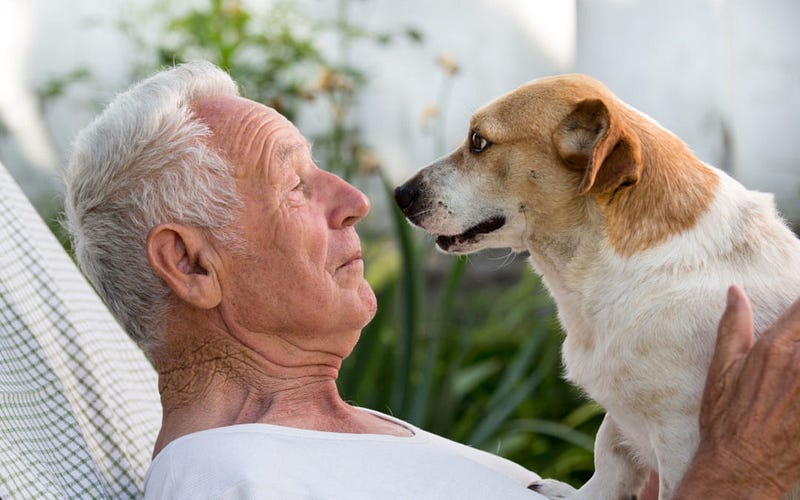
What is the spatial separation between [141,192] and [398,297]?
5.82ft

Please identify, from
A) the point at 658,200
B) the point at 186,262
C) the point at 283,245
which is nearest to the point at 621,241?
the point at 658,200

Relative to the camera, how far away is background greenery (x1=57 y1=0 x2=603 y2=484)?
2.89 m

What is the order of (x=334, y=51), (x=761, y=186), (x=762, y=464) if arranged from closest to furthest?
(x=762, y=464), (x=761, y=186), (x=334, y=51)

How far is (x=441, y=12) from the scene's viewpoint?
14.2 feet

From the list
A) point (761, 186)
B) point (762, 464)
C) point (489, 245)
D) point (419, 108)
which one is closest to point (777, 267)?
point (762, 464)

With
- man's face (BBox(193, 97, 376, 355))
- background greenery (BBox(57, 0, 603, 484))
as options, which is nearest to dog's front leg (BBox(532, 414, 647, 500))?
man's face (BBox(193, 97, 376, 355))

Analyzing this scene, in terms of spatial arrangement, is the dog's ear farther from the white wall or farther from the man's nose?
the white wall

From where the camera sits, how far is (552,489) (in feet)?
5.54

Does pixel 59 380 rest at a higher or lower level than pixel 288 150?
lower

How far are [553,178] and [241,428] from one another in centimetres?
67

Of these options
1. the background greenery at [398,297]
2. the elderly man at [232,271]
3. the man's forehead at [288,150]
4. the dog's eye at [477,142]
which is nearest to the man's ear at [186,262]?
the elderly man at [232,271]

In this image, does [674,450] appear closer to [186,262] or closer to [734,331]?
[734,331]

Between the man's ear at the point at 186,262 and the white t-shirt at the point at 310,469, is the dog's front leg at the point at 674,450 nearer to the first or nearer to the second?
the white t-shirt at the point at 310,469

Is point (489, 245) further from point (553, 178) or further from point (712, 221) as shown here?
point (712, 221)
